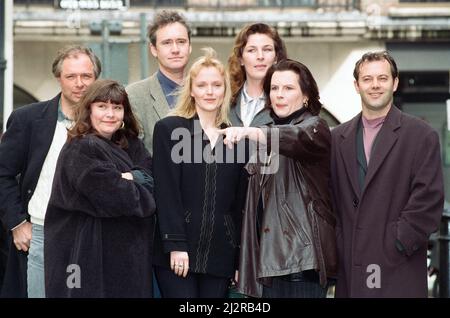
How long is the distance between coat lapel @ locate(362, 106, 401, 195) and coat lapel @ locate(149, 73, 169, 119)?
147cm

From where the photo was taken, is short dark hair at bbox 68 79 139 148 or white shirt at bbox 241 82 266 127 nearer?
short dark hair at bbox 68 79 139 148

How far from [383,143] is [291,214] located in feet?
2.53

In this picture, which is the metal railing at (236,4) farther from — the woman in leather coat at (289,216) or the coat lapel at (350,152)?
the woman in leather coat at (289,216)

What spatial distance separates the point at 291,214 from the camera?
21.8ft

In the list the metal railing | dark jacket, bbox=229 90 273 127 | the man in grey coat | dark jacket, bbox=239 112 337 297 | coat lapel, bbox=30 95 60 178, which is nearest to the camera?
dark jacket, bbox=239 112 337 297

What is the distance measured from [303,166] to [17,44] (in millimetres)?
9883

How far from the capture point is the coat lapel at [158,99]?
736 centimetres

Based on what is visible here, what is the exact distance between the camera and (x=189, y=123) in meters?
6.82

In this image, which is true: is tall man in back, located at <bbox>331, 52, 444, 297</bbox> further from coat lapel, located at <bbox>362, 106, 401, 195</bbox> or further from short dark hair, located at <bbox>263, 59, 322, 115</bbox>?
short dark hair, located at <bbox>263, 59, 322, 115</bbox>

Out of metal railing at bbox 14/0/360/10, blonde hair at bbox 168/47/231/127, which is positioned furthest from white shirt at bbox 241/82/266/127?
metal railing at bbox 14/0/360/10

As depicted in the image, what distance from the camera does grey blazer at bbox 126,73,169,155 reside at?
288 inches

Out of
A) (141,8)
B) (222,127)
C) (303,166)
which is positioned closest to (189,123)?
(222,127)

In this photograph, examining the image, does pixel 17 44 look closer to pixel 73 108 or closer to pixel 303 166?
pixel 73 108

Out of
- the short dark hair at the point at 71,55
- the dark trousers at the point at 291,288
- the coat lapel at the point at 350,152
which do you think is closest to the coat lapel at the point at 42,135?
the short dark hair at the point at 71,55
